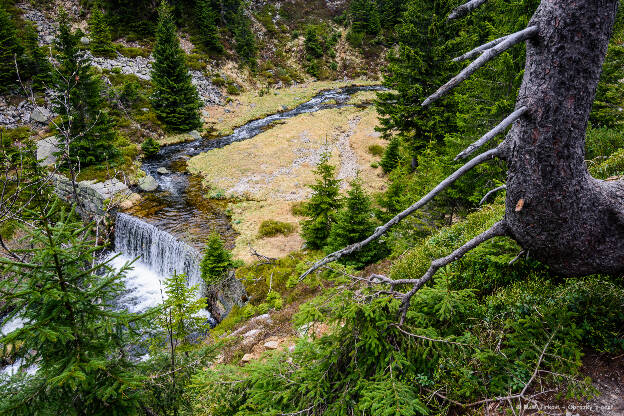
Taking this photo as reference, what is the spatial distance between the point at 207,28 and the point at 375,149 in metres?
30.4

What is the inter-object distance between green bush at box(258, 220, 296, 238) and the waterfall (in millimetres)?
3443

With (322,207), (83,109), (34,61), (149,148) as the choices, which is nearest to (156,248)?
(322,207)

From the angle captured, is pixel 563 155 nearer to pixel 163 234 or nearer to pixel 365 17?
pixel 163 234

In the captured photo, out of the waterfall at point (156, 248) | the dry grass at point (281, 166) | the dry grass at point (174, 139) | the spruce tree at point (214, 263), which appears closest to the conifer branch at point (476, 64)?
the spruce tree at point (214, 263)

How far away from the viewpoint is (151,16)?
41156 millimetres

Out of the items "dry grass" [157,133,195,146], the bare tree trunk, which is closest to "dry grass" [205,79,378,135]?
"dry grass" [157,133,195,146]

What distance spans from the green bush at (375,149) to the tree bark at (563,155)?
23.3m

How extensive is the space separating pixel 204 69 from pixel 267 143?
59.9ft

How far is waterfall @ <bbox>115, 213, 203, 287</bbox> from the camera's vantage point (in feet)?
46.6

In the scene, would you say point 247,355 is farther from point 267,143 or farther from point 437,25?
point 267,143

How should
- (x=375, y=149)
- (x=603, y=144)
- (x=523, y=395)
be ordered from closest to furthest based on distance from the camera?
(x=523, y=395)
(x=603, y=144)
(x=375, y=149)

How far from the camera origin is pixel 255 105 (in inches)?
1467

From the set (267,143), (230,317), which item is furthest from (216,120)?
(230,317)

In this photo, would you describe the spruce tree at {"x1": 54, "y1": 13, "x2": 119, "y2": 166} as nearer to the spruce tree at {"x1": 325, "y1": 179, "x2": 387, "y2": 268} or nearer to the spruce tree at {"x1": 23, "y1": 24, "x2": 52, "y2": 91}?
the spruce tree at {"x1": 23, "y1": 24, "x2": 52, "y2": 91}
